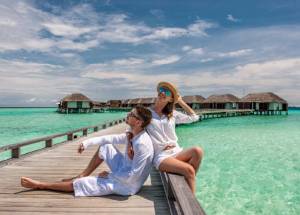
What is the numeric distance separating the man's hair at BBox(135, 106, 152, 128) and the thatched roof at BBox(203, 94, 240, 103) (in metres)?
61.6

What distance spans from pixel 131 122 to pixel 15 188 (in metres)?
2.08

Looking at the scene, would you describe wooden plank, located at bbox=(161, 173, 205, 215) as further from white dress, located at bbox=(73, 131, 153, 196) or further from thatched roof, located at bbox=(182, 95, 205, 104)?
thatched roof, located at bbox=(182, 95, 205, 104)

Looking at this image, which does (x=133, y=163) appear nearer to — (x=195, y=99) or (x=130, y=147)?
(x=130, y=147)

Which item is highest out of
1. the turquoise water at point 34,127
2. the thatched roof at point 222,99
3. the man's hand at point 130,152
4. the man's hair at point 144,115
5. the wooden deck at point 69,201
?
the thatched roof at point 222,99

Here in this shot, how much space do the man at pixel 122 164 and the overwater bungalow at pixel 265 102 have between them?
59.6m

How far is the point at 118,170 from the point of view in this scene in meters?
3.61

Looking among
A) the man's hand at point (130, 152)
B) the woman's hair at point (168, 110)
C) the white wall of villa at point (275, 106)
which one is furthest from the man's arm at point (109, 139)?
the white wall of villa at point (275, 106)

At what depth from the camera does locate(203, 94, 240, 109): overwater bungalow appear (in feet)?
209

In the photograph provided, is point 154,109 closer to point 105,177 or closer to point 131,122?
point 131,122

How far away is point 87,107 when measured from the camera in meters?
69.7

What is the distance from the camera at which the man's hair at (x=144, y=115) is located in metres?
3.48

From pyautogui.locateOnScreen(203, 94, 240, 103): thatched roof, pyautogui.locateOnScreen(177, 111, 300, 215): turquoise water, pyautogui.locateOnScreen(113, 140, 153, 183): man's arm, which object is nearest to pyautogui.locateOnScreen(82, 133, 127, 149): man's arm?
pyautogui.locateOnScreen(113, 140, 153, 183): man's arm

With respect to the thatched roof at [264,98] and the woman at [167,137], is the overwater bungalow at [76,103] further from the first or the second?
the woman at [167,137]

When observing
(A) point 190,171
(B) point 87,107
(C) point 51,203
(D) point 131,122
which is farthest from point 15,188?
(B) point 87,107
